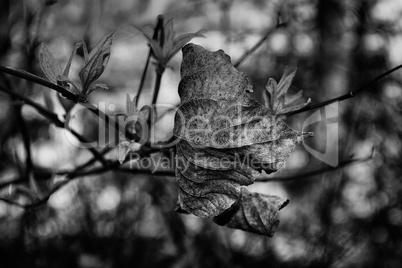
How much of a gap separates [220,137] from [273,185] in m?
1.09

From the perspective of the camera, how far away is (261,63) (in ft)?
6.82

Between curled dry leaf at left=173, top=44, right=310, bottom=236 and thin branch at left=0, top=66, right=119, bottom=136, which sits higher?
thin branch at left=0, top=66, right=119, bottom=136

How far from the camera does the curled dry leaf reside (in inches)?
23.6

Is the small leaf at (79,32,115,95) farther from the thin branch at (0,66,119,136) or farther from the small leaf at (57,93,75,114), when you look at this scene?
the small leaf at (57,93,75,114)

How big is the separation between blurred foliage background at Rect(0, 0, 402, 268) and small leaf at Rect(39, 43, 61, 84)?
109 centimetres

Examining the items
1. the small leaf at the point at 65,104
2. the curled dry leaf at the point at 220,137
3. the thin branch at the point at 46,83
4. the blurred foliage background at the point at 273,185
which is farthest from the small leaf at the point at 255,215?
the blurred foliage background at the point at 273,185

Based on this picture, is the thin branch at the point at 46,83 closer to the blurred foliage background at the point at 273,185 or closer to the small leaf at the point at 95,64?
the small leaf at the point at 95,64

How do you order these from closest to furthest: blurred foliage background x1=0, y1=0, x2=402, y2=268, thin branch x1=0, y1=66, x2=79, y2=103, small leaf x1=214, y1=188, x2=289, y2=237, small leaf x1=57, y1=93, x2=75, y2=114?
thin branch x1=0, y1=66, x2=79, y2=103 < small leaf x1=214, y1=188, x2=289, y2=237 < small leaf x1=57, y1=93, x2=75, y2=114 < blurred foliage background x1=0, y1=0, x2=402, y2=268

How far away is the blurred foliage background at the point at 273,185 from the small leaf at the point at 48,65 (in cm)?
109

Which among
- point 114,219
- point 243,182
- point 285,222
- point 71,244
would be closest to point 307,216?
point 285,222

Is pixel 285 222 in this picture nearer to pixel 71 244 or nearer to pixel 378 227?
pixel 378 227

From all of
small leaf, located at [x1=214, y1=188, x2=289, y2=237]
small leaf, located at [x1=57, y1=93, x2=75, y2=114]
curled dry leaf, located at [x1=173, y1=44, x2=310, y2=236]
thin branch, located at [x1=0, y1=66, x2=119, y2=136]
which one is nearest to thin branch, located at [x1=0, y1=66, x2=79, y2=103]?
thin branch, located at [x1=0, y1=66, x2=119, y2=136]

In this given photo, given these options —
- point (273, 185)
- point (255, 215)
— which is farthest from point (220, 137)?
point (273, 185)

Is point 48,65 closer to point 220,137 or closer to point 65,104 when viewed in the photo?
point 220,137
